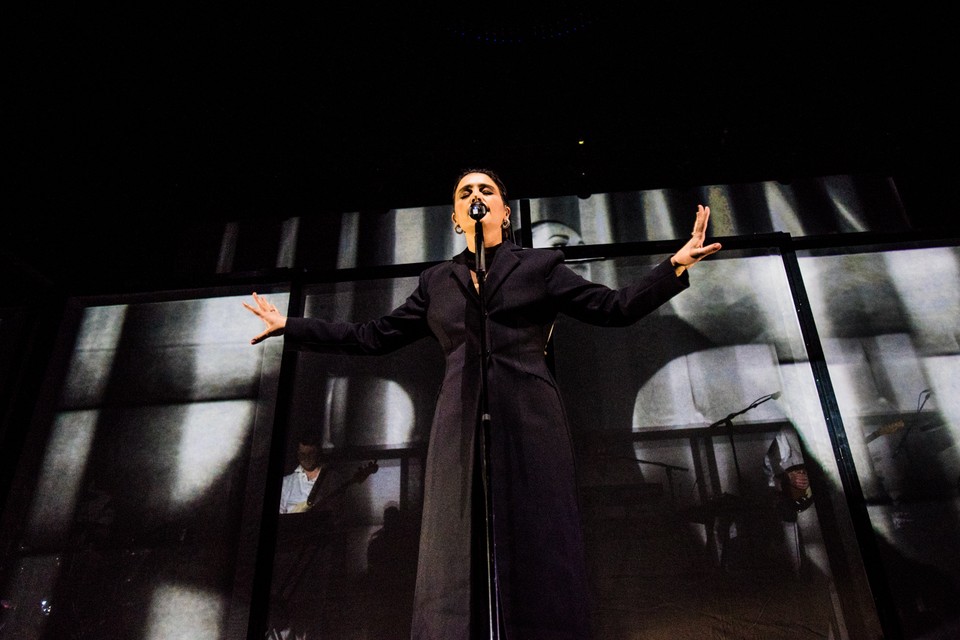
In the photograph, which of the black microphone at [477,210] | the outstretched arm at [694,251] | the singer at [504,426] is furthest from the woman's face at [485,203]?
the outstretched arm at [694,251]

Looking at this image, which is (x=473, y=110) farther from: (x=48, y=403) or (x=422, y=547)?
(x=48, y=403)

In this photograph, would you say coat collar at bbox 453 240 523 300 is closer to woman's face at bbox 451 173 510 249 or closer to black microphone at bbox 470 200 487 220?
woman's face at bbox 451 173 510 249

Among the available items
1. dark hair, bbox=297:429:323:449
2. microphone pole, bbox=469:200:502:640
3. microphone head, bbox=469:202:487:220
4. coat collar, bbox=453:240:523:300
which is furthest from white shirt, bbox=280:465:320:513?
microphone head, bbox=469:202:487:220

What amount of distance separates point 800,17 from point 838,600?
2487 millimetres

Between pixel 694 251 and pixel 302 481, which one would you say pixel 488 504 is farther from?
pixel 302 481

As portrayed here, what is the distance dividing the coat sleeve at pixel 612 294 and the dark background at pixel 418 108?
50.6 inches

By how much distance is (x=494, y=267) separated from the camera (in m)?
2.15

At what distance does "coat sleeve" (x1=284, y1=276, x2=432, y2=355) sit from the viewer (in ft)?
7.68

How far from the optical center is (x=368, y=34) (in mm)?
2805

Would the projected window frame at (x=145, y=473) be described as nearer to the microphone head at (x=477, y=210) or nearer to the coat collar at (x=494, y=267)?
the coat collar at (x=494, y=267)

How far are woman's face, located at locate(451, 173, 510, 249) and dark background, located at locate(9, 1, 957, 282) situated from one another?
0.85 meters

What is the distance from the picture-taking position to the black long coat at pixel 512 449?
165 centimetres

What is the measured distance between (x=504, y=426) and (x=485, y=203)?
875mm

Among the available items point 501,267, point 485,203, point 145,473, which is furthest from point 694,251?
point 145,473
